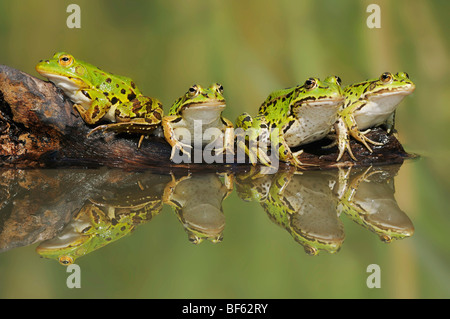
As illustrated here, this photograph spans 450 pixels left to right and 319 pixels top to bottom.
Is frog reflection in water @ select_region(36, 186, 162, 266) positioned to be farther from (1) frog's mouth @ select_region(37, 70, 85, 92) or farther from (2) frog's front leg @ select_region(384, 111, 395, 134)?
(2) frog's front leg @ select_region(384, 111, 395, 134)

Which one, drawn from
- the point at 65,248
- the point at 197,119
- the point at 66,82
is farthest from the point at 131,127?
the point at 65,248

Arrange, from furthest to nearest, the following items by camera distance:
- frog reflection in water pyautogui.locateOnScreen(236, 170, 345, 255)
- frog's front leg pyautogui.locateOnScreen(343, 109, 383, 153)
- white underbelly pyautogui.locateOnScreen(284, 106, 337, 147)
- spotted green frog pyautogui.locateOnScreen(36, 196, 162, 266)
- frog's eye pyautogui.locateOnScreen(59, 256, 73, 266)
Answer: frog's front leg pyautogui.locateOnScreen(343, 109, 383, 153), white underbelly pyautogui.locateOnScreen(284, 106, 337, 147), frog reflection in water pyautogui.locateOnScreen(236, 170, 345, 255), spotted green frog pyautogui.locateOnScreen(36, 196, 162, 266), frog's eye pyautogui.locateOnScreen(59, 256, 73, 266)

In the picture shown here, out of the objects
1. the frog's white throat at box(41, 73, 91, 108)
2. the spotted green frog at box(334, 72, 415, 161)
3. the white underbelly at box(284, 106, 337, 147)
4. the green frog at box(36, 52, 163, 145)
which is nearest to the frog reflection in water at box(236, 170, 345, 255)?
the white underbelly at box(284, 106, 337, 147)

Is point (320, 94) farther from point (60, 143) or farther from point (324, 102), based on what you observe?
point (60, 143)

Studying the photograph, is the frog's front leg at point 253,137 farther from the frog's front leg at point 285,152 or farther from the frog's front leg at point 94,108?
the frog's front leg at point 94,108

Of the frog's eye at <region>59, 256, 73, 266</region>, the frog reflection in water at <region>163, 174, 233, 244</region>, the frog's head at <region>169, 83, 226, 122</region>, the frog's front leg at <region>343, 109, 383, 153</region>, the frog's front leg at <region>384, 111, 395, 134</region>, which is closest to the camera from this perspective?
the frog's eye at <region>59, 256, 73, 266</region>

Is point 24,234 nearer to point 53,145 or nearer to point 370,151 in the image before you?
point 53,145
